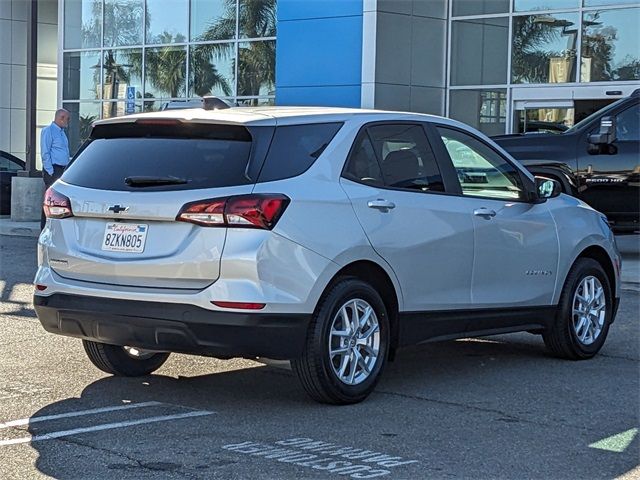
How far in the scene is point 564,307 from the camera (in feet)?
27.5

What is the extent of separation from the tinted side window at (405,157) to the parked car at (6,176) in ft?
59.6

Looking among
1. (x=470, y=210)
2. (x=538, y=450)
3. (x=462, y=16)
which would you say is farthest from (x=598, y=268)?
(x=462, y=16)

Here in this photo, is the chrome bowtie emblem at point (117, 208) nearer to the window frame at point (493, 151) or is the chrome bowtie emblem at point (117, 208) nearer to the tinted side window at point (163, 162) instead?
the tinted side window at point (163, 162)

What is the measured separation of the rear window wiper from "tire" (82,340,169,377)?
1260mm

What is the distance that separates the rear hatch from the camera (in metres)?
6.35

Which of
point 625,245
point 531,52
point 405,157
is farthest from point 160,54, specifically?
point 405,157

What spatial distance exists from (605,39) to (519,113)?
212 centimetres

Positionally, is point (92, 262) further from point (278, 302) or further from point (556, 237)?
point (556, 237)

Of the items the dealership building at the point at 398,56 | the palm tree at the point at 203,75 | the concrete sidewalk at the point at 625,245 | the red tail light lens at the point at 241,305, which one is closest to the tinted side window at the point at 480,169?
the red tail light lens at the point at 241,305

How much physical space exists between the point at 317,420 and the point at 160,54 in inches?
800

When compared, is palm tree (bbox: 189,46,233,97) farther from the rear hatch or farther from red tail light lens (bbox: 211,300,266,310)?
red tail light lens (bbox: 211,300,266,310)

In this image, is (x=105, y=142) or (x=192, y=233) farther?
(x=105, y=142)

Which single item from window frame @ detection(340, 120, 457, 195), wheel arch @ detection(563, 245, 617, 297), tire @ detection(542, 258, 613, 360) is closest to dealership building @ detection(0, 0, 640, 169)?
wheel arch @ detection(563, 245, 617, 297)

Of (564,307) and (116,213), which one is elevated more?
(116,213)
